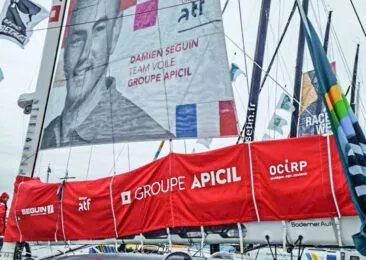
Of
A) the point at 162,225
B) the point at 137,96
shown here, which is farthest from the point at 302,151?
the point at 137,96

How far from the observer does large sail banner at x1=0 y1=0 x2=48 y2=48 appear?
7.95 m

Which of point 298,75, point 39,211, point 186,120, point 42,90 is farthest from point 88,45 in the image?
point 298,75

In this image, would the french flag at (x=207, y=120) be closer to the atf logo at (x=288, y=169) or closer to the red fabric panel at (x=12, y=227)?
the atf logo at (x=288, y=169)

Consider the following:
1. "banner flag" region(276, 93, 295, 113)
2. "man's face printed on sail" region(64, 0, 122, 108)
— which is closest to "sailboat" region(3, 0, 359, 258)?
"man's face printed on sail" region(64, 0, 122, 108)

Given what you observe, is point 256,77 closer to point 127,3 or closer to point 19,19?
point 127,3

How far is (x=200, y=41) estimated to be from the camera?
21.9ft

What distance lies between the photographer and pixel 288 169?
4570 millimetres

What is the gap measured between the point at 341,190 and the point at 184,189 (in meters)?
1.86

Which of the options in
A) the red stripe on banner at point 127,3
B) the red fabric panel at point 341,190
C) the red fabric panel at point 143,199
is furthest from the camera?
the red stripe on banner at point 127,3

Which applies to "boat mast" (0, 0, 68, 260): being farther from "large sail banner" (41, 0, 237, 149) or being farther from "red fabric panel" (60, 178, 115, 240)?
"red fabric panel" (60, 178, 115, 240)

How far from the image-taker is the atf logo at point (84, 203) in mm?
6113

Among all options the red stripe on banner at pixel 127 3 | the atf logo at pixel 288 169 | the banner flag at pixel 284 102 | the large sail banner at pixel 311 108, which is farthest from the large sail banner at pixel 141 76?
the banner flag at pixel 284 102

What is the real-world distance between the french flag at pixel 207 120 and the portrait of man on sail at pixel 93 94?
376 millimetres

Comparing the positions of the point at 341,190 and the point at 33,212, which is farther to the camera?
the point at 33,212
